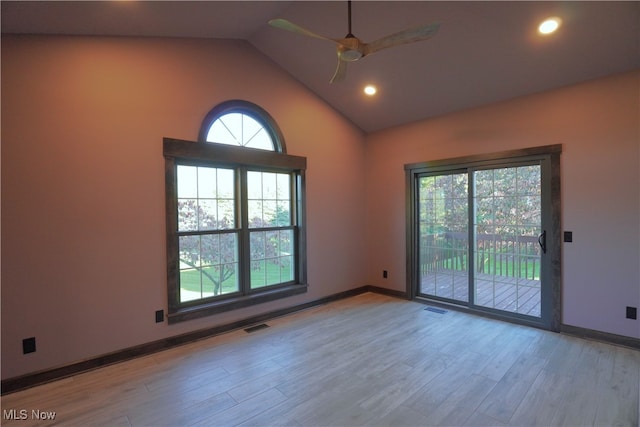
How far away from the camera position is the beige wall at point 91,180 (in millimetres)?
2533

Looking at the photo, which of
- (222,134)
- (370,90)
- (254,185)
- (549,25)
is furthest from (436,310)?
(222,134)

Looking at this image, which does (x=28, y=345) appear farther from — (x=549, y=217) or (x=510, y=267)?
(x=549, y=217)

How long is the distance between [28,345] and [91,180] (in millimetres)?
1446

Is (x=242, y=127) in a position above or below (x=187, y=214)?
above

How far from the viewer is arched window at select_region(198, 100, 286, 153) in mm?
3631

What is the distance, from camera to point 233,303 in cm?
375

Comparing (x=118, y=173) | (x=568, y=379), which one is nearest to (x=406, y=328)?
(x=568, y=379)

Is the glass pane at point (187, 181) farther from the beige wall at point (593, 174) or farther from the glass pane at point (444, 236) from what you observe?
the beige wall at point (593, 174)

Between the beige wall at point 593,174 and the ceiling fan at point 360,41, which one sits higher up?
the ceiling fan at point 360,41

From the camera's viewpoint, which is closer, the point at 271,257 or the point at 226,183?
the point at 226,183

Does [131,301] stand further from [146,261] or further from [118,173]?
[118,173]

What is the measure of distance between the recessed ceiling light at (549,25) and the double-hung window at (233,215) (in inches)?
115

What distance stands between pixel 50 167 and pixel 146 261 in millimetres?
1138

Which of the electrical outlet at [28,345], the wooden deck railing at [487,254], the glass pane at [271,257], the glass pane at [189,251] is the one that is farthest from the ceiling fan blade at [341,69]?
the electrical outlet at [28,345]
